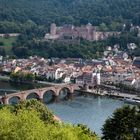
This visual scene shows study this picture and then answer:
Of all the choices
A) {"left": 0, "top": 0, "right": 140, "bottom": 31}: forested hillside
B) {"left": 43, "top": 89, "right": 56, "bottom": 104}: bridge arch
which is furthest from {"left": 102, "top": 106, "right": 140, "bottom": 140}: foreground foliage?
{"left": 0, "top": 0, "right": 140, "bottom": 31}: forested hillside

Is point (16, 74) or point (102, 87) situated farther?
point (16, 74)

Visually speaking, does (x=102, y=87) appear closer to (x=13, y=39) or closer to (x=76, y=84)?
(x=76, y=84)

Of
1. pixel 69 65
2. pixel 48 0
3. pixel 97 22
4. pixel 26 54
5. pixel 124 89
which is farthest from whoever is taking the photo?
pixel 48 0

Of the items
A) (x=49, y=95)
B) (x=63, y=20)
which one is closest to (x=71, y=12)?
(x=63, y=20)

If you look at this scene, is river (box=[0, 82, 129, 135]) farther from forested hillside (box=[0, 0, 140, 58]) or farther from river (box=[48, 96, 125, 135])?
forested hillside (box=[0, 0, 140, 58])

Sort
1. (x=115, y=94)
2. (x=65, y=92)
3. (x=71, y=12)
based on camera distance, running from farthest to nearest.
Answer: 1. (x=71, y=12)
2. (x=65, y=92)
3. (x=115, y=94)

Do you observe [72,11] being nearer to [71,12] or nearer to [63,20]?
[71,12]

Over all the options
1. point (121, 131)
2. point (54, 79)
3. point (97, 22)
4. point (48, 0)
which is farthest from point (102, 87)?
point (48, 0)

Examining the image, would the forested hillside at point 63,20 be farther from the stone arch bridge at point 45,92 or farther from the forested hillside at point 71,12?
the stone arch bridge at point 45,92
